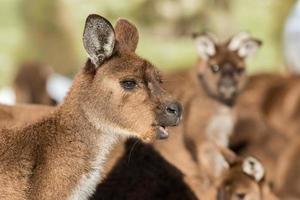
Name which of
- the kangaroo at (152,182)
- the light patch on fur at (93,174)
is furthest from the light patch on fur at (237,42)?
the light patch on fur at (93,174)

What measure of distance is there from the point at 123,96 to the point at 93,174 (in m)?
0.48

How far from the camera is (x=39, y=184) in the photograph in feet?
15.6

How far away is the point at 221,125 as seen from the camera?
405 inches

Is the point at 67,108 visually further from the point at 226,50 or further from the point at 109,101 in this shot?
the point at 226,50

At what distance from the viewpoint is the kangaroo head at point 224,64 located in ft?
33.8

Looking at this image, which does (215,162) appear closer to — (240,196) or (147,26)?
(240,196)

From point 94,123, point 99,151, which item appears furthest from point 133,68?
point 99,151

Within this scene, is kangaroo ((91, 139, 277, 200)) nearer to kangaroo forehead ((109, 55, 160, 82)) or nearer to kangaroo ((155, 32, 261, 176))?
kangaroo forehead ((109, 55, 160, 82))

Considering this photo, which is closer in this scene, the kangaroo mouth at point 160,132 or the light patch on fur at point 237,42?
the kangaroo mouth at point 160,132

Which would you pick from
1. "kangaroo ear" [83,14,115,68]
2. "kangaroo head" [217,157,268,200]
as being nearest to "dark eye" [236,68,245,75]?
"kangaroo head" [217,157,268,200]

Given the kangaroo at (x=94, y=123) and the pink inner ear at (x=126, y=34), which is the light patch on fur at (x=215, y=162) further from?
the kangaroo at (x=94, y=123)

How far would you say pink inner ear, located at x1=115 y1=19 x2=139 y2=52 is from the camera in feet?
17.0

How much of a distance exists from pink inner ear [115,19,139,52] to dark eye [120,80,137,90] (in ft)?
1.08

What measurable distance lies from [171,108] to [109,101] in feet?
Answer: 1.17
